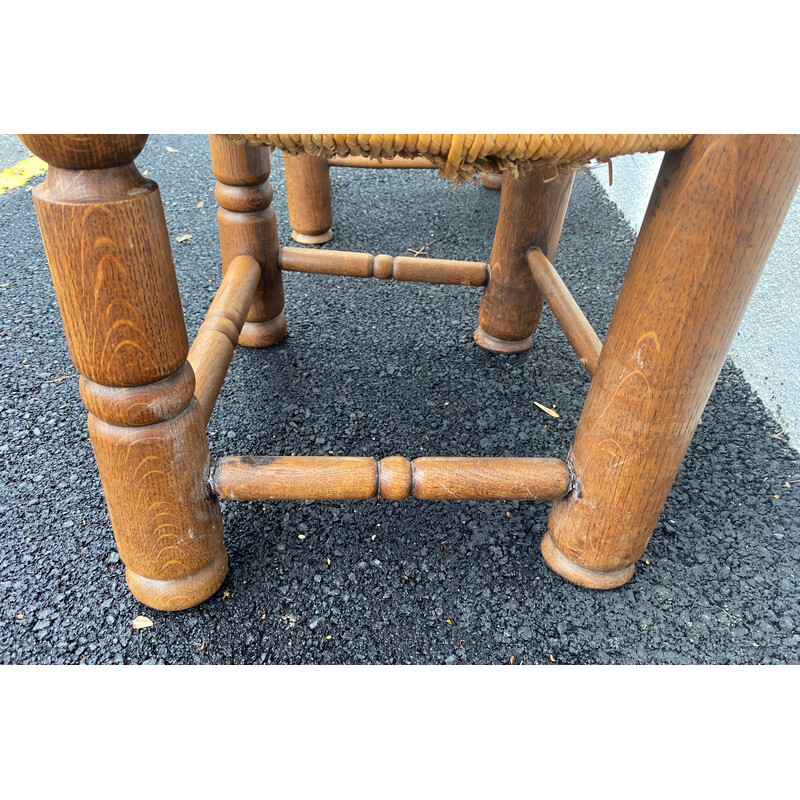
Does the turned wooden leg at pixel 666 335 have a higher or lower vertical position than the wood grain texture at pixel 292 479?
higher

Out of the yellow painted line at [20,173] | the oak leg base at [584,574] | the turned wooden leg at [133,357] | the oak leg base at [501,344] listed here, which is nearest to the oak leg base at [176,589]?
the turned wooden leg at [133,357]

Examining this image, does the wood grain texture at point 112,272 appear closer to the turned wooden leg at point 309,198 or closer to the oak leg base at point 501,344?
the oak leg base at point 501,344

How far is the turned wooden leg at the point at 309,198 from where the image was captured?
139 centimetres

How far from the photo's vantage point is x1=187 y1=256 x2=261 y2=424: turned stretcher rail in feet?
2.35

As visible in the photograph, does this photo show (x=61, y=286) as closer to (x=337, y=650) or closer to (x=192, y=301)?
(x=337, y=650)

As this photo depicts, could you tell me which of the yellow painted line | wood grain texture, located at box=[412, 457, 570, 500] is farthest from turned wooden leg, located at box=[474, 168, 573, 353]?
the yellow painted line

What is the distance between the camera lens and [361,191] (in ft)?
5.85

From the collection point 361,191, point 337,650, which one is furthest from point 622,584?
point 361,191

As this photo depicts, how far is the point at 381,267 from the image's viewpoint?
43.2 inches

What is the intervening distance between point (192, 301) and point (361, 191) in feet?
2.34

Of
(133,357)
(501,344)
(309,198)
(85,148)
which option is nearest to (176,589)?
(133,357)

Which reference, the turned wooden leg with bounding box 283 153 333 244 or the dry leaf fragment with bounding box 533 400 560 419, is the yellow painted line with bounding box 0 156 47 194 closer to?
the turned wooden leg with bounding box 283 153 333 244

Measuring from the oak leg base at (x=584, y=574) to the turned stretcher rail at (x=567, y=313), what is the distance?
0.22 metres

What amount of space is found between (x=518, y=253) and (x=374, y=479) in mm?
543
